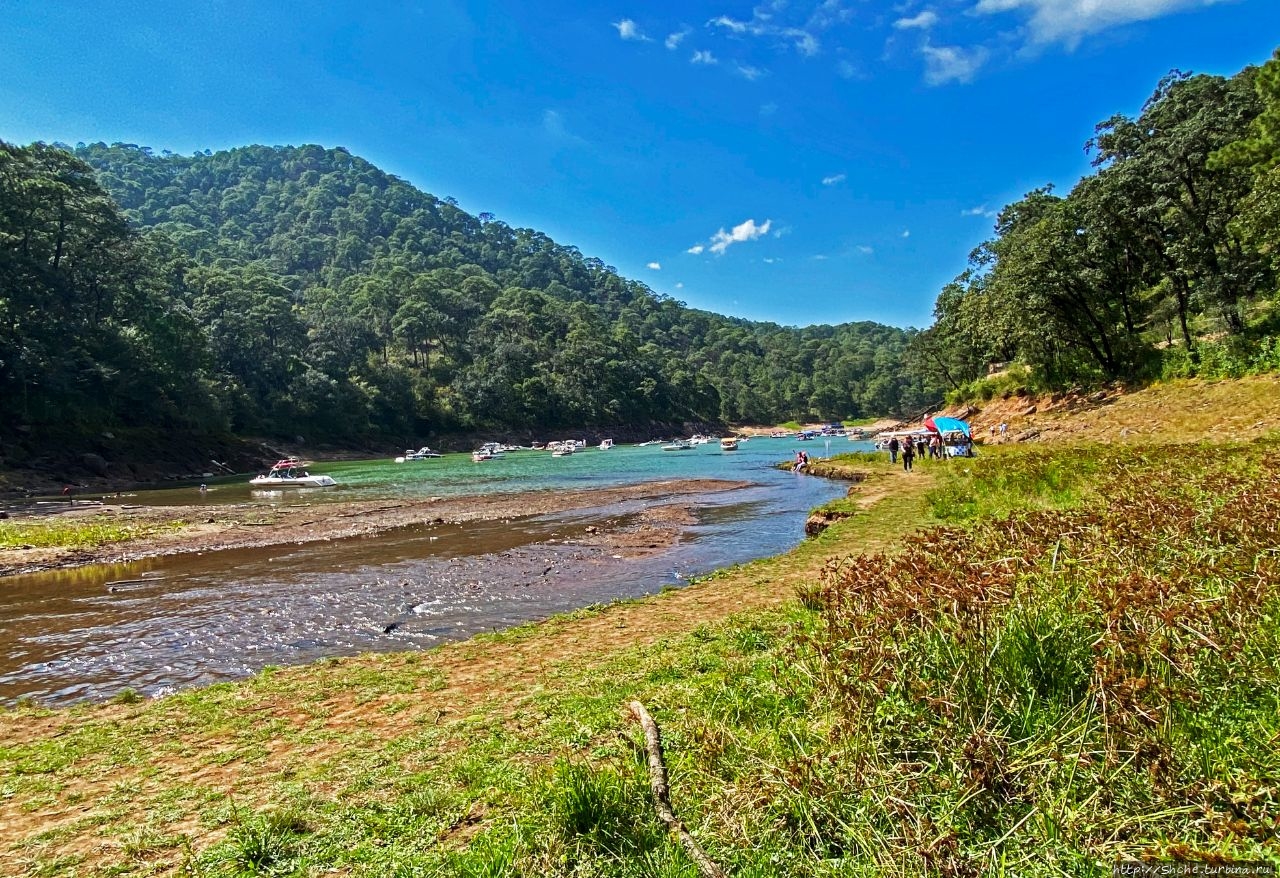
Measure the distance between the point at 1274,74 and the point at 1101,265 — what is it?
1608 centimetres

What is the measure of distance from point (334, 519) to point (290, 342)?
256 feet

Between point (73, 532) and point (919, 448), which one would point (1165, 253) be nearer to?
point (919, 448)

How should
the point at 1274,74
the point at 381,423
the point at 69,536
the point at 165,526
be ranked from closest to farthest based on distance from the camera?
the point at 69,536 < the point at 165,526 < the point at 1274,74 < the point at 381,423

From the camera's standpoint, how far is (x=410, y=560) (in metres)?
18.9

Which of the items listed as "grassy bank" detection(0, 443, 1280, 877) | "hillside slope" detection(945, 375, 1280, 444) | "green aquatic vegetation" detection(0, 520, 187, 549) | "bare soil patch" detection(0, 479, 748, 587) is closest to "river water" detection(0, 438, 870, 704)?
"bare soil patch" detection(0, 479, 748, 587)

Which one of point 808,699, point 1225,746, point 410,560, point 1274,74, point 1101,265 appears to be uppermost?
point 1274,74

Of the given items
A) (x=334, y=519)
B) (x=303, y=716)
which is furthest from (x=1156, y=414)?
(x=334, y=519)

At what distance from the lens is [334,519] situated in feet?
91.8

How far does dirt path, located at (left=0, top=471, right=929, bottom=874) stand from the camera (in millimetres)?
5363

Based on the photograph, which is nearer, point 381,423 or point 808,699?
point 808,699

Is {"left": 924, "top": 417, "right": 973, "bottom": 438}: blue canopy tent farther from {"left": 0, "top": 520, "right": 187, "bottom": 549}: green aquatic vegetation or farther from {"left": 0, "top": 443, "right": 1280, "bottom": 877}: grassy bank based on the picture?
{"left": 0, "top": 520, "right": 187, "bottom": 549}: green aquatic vegetation

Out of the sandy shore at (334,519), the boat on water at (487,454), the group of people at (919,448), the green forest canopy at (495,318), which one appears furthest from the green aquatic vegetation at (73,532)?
the boat on water at (487,454)

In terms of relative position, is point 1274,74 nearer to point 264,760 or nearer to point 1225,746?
point 1225,746


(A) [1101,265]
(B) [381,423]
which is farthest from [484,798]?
(B) [381,423]
